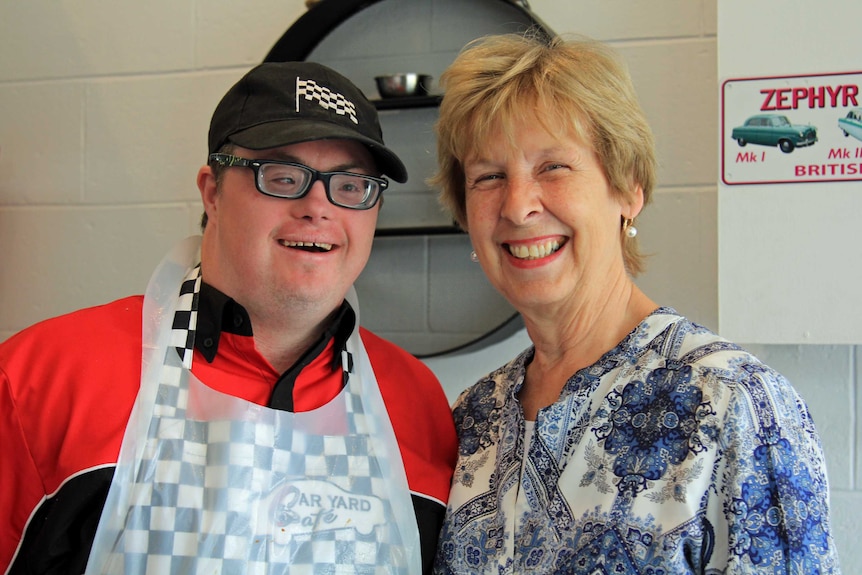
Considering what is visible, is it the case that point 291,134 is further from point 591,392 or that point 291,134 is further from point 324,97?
point 591,392

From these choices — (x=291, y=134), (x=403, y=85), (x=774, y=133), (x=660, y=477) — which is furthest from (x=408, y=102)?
(x=660, y=477)

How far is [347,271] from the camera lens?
123cm

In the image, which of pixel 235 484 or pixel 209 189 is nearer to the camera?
pixel 235 484

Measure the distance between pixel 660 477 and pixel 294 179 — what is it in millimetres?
632

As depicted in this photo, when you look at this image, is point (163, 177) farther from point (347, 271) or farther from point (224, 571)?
point (224, 571)

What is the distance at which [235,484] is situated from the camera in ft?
3.60

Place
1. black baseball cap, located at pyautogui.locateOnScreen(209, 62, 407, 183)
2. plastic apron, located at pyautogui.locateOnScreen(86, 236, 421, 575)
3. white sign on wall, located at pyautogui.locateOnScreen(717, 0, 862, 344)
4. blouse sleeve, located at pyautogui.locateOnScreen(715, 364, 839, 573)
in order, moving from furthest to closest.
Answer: white sign on wall, located at pyautogui.locateOnScreen(717, 0, 862, 344), black baseball cap, located at pyautogui.locateOnScreen(209, 62, 407, 183), plastic apron, located at pyautogui.locateOnScreen(86, 236, 421, 575), blouse sleeve, located at pyautogui.locateOnScreen(715, 364, 839, 573)

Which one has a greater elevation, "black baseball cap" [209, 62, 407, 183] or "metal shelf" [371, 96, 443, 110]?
"metal shelf" [371, 96, 443, 110]

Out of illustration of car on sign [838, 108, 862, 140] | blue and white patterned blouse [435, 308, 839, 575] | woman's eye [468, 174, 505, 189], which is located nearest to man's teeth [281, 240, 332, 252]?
woman's eye [468, 174, 505, 189]

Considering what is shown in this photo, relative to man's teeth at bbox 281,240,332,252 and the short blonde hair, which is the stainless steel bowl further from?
man's teeth at bbox 281,240,332,252

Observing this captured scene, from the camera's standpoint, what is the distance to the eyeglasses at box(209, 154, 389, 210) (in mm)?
1181

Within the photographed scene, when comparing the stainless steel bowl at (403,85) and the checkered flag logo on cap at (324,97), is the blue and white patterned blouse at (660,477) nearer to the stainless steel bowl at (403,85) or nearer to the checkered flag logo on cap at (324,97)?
the checkered flag logo on cap at (324,97)

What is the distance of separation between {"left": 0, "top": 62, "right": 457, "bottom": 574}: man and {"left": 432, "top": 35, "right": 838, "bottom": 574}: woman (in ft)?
0.44

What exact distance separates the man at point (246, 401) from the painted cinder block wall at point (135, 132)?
18.1 inches
